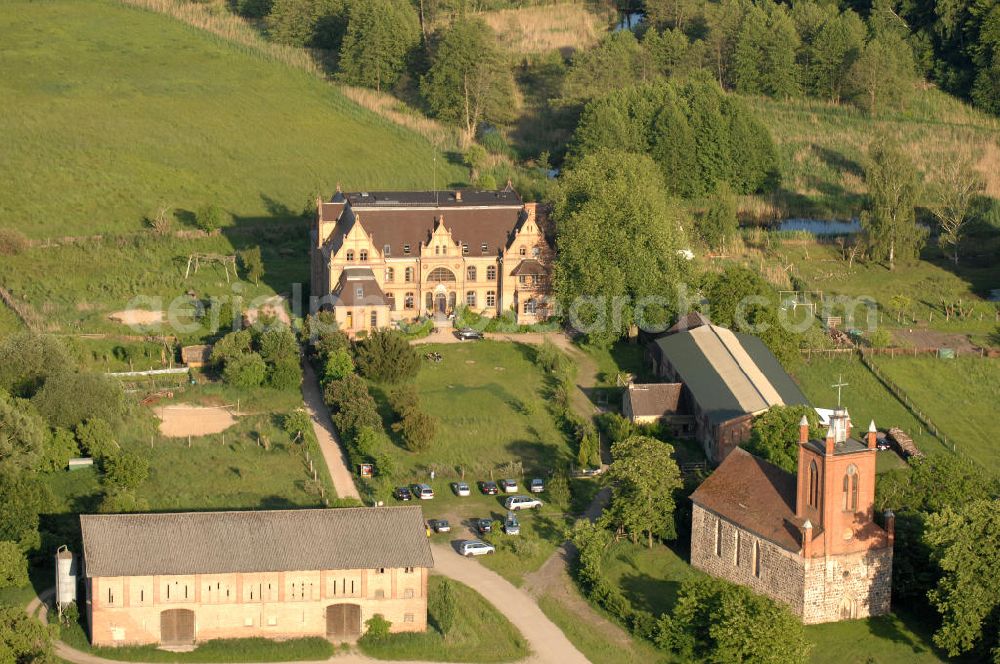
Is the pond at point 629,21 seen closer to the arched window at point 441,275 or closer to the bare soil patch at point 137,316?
the arched window at point 441,275

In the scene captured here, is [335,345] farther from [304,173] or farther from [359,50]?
[359,50]

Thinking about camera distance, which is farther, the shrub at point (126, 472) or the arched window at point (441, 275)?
the arched window at point (441, 275)

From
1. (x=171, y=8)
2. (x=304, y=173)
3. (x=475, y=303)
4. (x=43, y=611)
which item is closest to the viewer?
(x=43, y=611)

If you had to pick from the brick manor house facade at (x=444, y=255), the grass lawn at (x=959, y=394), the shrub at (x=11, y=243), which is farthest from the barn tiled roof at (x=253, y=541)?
the shrub at (x=11, y=243)

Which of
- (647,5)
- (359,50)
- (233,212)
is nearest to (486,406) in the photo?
(233,212)

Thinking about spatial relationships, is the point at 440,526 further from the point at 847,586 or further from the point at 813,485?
the point at 847,586
